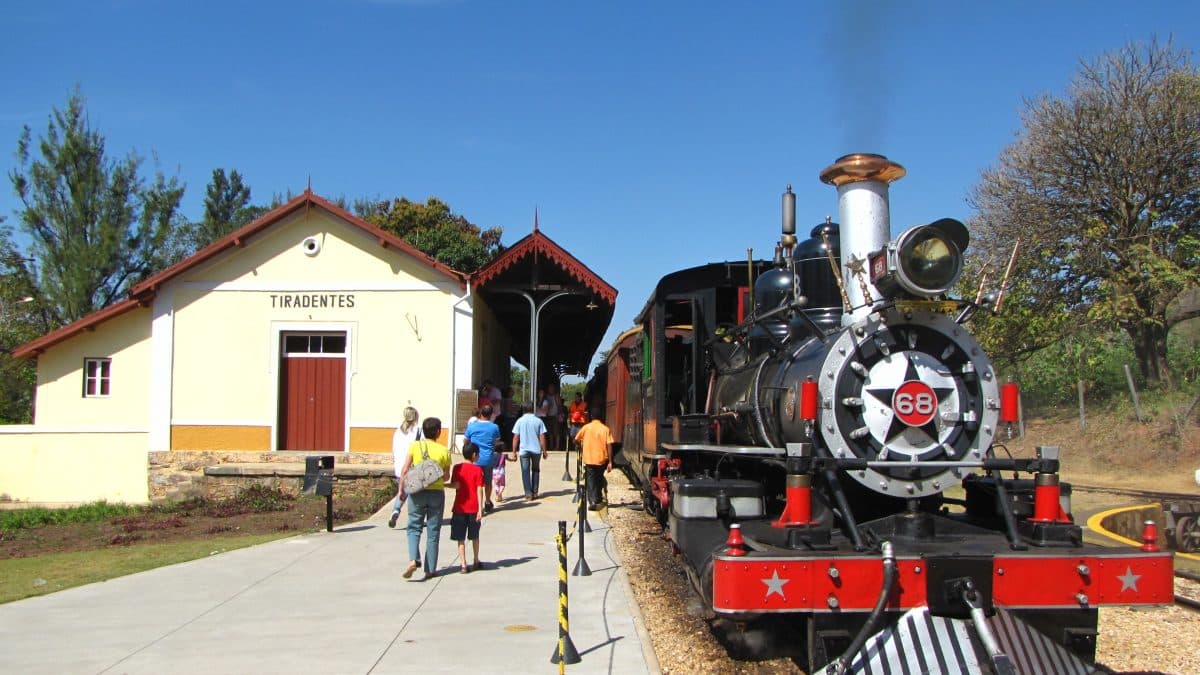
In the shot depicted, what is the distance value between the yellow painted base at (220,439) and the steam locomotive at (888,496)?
1237 centimetres

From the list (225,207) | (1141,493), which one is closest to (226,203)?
(225,207)

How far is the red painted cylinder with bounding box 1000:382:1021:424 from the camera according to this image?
5512mm

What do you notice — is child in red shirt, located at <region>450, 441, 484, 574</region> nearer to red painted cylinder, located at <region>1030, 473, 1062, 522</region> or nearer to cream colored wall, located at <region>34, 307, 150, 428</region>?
red painted cylinder, located at <region>1030, 473, 1062, 522</region>

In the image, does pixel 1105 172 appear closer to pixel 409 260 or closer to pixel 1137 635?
pixel 409 260

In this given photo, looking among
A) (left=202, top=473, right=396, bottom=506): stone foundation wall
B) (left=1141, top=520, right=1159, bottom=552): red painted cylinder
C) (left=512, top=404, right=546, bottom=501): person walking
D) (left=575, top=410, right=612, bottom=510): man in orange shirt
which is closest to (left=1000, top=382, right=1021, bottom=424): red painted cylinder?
(left=1141, top=520, right=1159, bottom=552): red painted cylinder

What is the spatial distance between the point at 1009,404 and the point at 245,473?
45.1ft

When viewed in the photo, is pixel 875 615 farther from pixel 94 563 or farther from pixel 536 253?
pixel 536 253

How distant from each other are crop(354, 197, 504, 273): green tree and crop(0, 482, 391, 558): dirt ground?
21.8m

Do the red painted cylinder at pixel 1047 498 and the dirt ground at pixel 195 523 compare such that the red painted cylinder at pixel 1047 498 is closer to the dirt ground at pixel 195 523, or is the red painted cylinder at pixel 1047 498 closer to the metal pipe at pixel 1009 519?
the metal pipe at pixel 1009 519

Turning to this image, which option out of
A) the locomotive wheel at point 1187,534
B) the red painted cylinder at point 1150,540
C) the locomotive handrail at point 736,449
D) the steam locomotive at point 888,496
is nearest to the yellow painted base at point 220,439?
the locomotive handrail at point 736,449

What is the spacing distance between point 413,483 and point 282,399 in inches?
404

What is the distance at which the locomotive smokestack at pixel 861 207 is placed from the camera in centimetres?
593

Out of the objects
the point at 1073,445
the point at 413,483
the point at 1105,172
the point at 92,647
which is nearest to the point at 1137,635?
the point at 413,483

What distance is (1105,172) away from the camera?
23.1 metres
